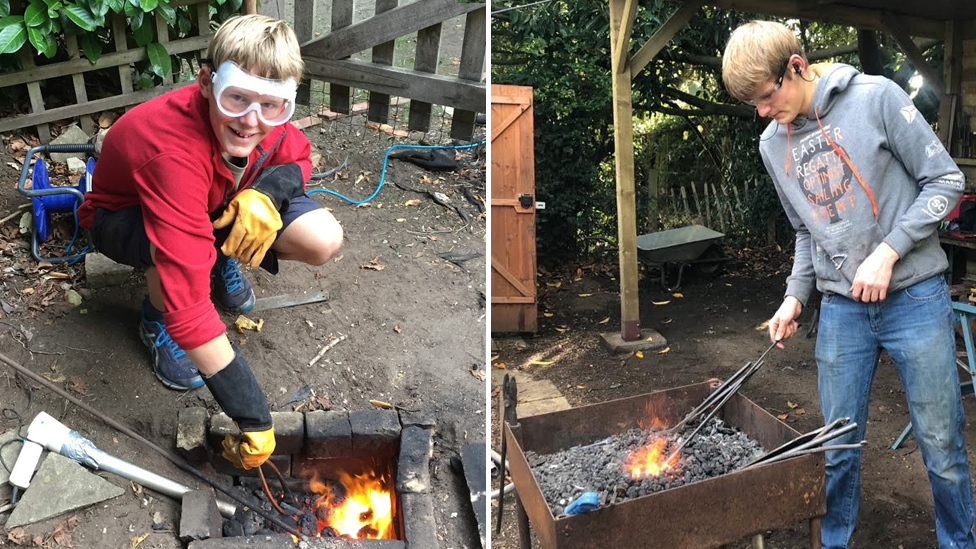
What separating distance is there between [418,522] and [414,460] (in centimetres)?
28

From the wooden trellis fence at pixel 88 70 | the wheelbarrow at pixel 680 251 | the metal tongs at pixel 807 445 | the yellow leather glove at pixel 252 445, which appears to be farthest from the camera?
the wheelbarrow at pixel 680 251

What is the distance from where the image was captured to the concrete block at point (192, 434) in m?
2.72

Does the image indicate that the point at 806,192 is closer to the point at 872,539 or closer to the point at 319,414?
the point at 872,539

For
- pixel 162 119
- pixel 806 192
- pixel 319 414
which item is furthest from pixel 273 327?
pixel 806 192

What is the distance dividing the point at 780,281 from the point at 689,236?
1.04 metres

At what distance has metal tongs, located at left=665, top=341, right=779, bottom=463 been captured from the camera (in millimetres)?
2463

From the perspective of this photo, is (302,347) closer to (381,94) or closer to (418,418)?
Answer: (418,418)

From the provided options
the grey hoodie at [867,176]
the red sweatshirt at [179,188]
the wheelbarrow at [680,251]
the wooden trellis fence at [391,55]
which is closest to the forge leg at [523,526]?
the red sweatshirt at [179,188]

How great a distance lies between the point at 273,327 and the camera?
3.27 metres

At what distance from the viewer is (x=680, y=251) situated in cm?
768

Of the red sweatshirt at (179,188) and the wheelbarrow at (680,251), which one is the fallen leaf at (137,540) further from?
the wheelbarrow at (680,251)

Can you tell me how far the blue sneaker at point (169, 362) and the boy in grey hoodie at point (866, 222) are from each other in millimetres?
2184

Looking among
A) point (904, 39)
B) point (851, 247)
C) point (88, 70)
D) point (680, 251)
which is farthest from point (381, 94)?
point (904, 39)

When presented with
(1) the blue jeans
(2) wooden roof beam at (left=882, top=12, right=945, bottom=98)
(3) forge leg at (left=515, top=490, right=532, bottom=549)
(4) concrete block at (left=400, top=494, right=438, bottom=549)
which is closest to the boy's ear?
(4) concrete block at (left=400, top=494, right=438, bottom=549)
